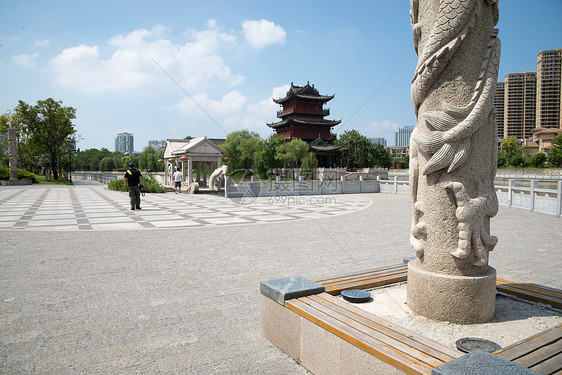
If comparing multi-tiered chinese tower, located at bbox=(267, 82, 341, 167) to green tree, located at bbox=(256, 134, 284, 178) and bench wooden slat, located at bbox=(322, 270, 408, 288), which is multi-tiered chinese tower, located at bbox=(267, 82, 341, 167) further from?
bench wooden slat, located at bbox=(322, 270, 408, 288)

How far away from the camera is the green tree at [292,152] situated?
46.7 metres

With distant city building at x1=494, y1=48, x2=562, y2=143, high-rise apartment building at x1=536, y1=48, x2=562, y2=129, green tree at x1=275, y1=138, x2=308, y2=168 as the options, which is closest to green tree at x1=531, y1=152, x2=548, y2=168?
distant city building at x1=494, y1=48, x2=562, y2=143

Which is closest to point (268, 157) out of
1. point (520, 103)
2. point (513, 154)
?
point (513, 154)

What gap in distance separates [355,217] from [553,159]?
64031 mm

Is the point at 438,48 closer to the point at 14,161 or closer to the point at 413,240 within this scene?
the point at 413,240

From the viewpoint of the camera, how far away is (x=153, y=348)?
10.2 feet

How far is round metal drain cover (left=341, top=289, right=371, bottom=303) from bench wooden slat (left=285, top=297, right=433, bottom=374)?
2.10 feet

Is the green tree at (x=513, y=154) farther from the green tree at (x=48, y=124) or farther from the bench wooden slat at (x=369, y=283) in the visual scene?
the bench wooden slat at (x=369, y=283)

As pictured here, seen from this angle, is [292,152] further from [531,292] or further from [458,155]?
[458,155]

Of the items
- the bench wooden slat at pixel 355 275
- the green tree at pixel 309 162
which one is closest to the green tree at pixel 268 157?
the green tree at pixel 309 162

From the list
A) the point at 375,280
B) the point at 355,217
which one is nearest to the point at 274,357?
the point at 375,280

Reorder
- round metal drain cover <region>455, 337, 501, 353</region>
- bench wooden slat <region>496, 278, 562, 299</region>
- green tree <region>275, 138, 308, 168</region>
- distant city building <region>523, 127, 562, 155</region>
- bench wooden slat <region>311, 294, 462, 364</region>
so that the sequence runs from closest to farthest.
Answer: bench wooden slat <region>311, 294, 462, 364</region>, round metal drain cover <region>455, 337, 501, 353</region>, bench wooden slat <region>496, 278, 562, 299</region>, green tree <region>275, 138, 308, 168</region>, distant city building <region>523, 127, 562, 155</region>

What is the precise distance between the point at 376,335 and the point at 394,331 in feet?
0.49

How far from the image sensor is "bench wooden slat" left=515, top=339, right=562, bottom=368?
212 cm
